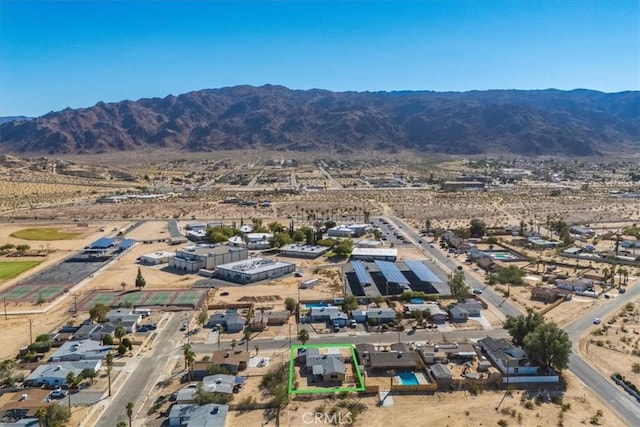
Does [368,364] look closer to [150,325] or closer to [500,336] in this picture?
[500,336]

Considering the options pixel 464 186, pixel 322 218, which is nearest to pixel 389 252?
pixel 322 218

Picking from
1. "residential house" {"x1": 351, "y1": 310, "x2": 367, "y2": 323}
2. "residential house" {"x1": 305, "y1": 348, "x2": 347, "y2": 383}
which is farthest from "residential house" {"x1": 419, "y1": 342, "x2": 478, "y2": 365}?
"residential house" {"x1": 351, "y1": 310, "x2": 367, "y2": 323}

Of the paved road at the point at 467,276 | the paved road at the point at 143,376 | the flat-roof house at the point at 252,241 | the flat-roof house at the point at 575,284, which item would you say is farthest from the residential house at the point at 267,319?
the flat-roof house at the point at 575,284

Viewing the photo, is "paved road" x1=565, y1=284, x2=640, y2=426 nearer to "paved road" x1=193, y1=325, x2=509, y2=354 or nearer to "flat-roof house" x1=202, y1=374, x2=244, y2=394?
"paved road" x1=193, y1=325, x2=509, y2=354

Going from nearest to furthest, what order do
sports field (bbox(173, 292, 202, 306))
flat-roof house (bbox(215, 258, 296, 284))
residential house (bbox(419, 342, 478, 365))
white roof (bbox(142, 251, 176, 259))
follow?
residential house (bbox(419, 342, 478, 365)), sports field (bbox(173, 292, 202, 306)), flat-roof house (bbox(215, 258, 296, 284)), white roof (bbox(142, 251, 176, 259))

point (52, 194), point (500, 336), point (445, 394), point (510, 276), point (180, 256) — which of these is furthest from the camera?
point (52, 194)

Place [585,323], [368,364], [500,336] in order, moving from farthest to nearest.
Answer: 1. [585,323]
2. [500,336]
3. [368,364]
